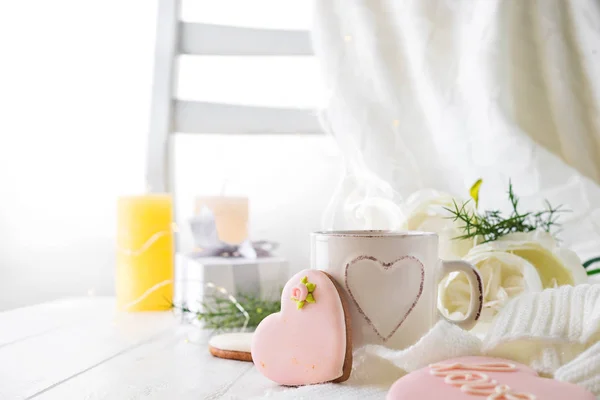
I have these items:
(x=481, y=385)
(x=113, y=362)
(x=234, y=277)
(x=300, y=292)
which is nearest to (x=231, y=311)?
(x=234, y=277)

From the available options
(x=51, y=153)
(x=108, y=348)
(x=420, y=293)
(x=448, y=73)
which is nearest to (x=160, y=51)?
(x=51, y=153)

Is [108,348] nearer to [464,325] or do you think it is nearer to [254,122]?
[464,325]

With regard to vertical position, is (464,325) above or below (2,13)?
below

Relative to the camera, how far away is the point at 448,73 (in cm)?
92

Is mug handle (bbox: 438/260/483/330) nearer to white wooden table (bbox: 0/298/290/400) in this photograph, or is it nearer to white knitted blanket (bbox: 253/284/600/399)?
white knitted blanket (bbox: 253/284/600/399)

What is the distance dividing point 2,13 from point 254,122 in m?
0.60

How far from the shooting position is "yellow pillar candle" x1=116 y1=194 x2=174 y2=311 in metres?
0.89

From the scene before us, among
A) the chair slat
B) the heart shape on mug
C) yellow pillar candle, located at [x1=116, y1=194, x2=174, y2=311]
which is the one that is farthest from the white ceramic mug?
the chair slat

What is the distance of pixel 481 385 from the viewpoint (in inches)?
13.7

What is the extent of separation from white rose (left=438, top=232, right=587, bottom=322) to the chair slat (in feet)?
1.68

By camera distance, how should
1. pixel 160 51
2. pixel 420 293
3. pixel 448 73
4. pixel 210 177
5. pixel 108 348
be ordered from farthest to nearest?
pixel 210 177
pixel 160 51
pixel 448 73
pixel 108 348
pixel 420 293

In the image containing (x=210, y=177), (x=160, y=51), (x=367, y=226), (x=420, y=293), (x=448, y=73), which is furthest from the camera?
(x=210, y=177)

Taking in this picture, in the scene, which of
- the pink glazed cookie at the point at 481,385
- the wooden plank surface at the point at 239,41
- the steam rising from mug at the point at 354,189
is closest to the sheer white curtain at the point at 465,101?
the steam rising from mug at the point at 354,189

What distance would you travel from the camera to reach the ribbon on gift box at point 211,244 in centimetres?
79
